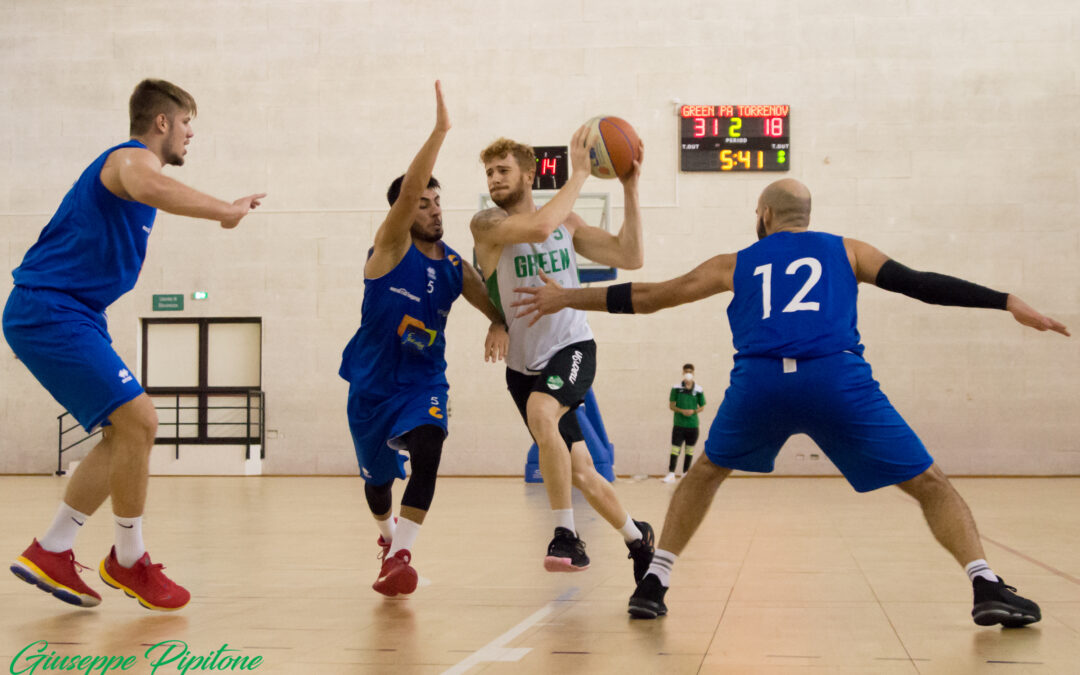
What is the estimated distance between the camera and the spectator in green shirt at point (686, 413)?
550 inches

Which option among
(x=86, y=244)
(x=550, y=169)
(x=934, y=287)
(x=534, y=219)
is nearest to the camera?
(x=934, y=287)

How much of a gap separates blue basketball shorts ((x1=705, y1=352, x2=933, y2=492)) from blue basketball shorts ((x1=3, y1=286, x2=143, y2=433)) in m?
2.11

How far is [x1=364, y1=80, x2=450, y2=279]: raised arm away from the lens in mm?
3850

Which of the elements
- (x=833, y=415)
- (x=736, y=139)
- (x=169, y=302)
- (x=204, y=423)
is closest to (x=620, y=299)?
(x=833, y=415)

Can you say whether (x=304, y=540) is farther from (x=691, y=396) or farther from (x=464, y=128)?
(x=464, y=128)

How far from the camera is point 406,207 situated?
400 cm

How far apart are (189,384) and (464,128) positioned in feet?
19.6

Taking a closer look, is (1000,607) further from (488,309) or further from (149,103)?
(149,103)

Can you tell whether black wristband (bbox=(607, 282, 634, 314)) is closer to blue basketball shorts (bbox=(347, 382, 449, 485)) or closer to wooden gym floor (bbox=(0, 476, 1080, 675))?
blue basketball shorts (bbox=(347, 382, 449, 485))

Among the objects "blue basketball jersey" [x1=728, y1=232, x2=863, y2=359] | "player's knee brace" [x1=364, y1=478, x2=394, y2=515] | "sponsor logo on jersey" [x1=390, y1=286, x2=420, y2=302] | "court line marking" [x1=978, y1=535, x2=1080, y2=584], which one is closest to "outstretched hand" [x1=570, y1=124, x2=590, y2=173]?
"sponsor logo on jersey" [x1=390, y1=286, x2=420, y2=302]

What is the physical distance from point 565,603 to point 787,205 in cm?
175

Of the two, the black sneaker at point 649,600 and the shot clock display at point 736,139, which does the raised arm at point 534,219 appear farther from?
the shot clock display at point 736,139

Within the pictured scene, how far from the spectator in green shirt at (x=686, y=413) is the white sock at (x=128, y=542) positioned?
10.7m

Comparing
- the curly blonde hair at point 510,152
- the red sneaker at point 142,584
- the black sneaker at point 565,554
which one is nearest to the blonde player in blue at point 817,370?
the black sneaker at point 565,554
